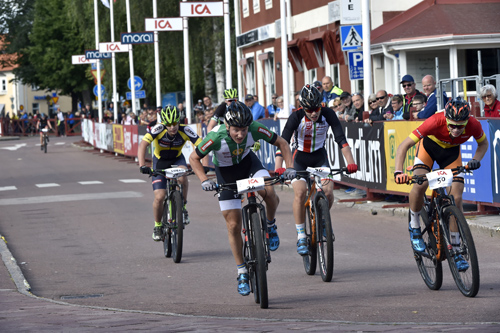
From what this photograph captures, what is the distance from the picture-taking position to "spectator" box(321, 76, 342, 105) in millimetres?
21328

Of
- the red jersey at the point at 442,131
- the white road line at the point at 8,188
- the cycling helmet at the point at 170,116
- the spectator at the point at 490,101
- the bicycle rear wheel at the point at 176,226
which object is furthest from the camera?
the white road line at the point at 8,188

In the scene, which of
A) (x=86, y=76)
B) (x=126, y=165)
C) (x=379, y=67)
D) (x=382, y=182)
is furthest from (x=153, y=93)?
(x=382, y=182)

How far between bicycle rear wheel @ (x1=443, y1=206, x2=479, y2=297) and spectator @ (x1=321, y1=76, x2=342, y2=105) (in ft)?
41.1

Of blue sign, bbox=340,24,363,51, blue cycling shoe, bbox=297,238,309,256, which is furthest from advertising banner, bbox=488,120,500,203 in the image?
blue sign, bbox=340,24,363,51

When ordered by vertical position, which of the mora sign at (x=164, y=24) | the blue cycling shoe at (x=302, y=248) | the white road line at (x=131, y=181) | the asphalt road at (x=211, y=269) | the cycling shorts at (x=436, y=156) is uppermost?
the mora sign at (x=164, y=24)

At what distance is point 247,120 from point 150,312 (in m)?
1.78

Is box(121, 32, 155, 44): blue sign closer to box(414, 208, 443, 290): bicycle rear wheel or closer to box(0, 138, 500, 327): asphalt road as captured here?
box(0, 138, 500, 327): asphalt road

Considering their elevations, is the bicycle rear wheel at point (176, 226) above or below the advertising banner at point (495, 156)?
below

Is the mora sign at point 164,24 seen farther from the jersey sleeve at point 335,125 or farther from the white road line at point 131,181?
the jersey sleeve at point 335,125

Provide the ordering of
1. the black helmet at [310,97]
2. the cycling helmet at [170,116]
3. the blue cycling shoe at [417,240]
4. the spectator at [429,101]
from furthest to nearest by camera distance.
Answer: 1. the spectator at [429,101]
2. the cycling helmet at [170,116]
3. the black helmet at [310,97]
4. the blue cycling shoe at [417,240]

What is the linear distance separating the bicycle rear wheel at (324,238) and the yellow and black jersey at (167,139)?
3142 mm

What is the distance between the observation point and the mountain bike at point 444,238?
8508 millimetres

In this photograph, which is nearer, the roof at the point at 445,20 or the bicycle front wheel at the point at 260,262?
the bicycle front wheel at the point at 260,262

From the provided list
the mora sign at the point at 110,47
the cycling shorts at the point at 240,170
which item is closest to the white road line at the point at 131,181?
the mora sign at the point at 110,47
